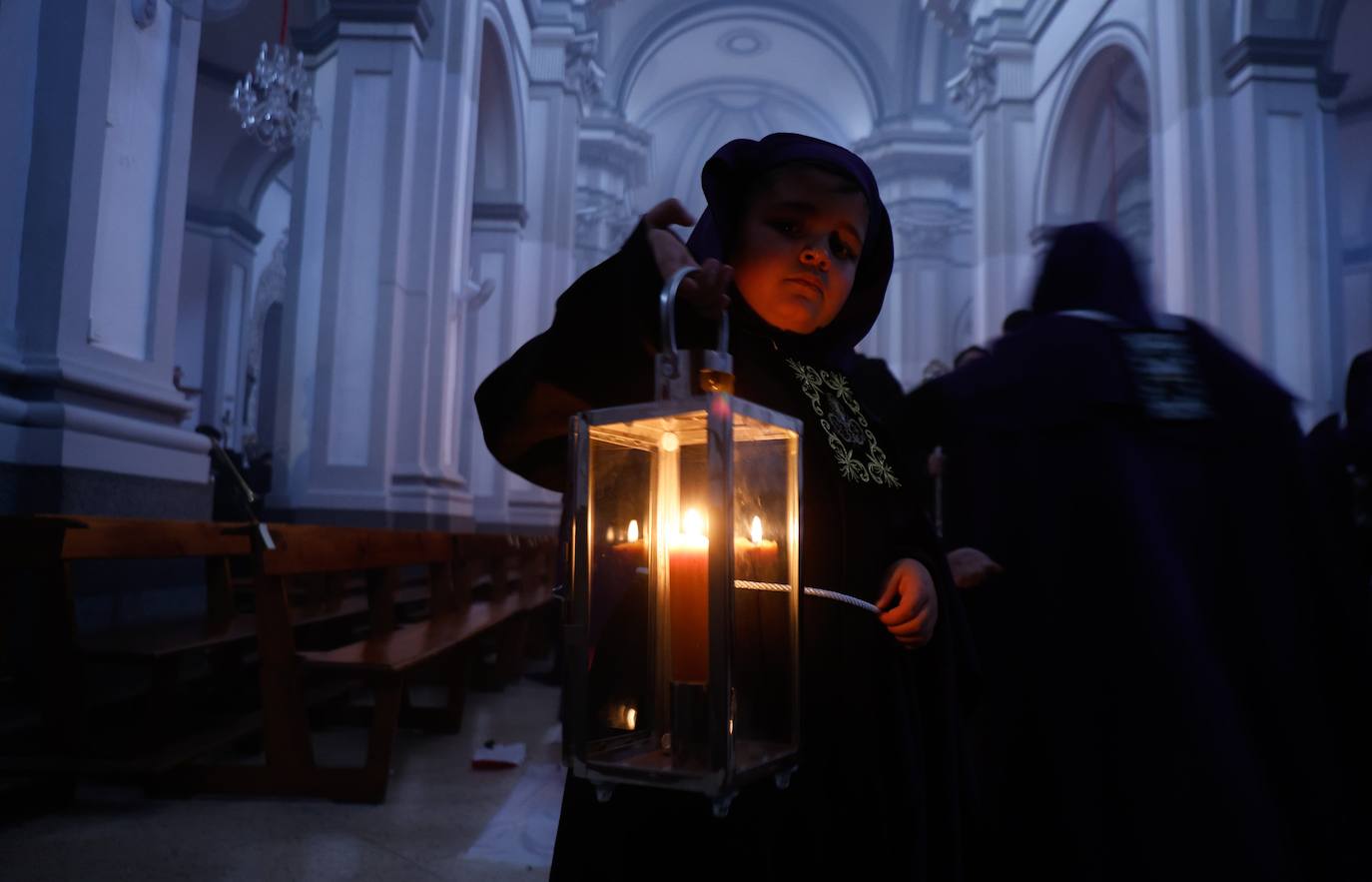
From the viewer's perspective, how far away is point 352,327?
21.6 ft

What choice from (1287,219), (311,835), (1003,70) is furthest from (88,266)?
(1003,70)

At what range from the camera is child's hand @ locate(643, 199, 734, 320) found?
84cm

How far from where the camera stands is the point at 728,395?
797 mm

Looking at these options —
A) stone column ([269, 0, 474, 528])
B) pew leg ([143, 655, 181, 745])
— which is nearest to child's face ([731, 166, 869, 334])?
pew leg ([143, 655, 181, 745])

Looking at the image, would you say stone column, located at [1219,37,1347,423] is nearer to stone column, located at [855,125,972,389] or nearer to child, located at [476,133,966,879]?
child, located at [476,133,966,879]

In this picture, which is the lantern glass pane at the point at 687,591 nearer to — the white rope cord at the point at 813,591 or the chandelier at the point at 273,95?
the white rope cord at the point at 813,591

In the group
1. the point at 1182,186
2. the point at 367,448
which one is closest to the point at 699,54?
the point at 1182,186

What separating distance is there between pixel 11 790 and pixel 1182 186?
7716mm

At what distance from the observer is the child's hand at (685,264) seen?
33.1 inches

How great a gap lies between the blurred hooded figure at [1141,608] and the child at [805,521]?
96 centimetres

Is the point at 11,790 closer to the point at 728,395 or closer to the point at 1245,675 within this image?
the point at 728,395

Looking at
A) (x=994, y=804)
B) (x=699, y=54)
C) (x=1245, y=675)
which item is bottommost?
(x=994, y=804)

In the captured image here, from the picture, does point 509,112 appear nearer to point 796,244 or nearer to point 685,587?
point 796,244

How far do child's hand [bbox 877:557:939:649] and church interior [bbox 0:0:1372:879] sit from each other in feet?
5.99
